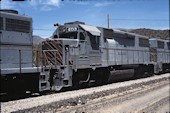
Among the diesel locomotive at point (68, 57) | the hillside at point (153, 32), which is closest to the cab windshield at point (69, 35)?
the diesel locomotive at point (68, 57)

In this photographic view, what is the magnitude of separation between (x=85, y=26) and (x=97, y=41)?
4.82 feet

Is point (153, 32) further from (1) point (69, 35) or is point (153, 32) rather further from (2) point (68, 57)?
(2) point (68, 57)

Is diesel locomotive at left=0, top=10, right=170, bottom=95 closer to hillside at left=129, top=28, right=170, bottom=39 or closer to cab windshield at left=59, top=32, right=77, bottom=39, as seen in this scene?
cab windshield at left=59, top=32, right=77, bottom=39

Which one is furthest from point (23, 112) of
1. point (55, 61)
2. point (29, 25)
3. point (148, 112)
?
point (55, 61)

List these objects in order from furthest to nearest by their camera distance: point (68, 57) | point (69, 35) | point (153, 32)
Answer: point (153, 32)
point (69, 35)
point (68, 57)

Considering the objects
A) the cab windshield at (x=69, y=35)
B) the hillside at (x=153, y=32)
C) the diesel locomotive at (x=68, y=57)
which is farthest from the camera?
the hillside at (x=153, y=32)

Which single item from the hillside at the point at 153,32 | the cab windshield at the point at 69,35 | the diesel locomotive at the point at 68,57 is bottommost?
the diesel locomotive at the point at 68,57

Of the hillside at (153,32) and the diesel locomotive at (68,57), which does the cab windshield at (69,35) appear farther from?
the hillside at (153,32)

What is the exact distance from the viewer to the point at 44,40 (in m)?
15.6

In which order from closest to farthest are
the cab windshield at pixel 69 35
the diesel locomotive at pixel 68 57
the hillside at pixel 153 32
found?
the diesel locomotive at pixel 68 57 < the cab windshield at pixel 69 35 < the hillside at pixel 153 32

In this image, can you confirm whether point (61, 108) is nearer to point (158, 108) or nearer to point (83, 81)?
point (158, 108)

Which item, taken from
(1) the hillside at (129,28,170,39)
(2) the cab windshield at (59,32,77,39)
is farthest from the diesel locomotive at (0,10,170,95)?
(1) the hillside at (129,28,170,39)

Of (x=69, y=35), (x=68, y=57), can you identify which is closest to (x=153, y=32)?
(x=69, y=35)

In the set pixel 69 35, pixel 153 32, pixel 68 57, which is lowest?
pixel 68 57
